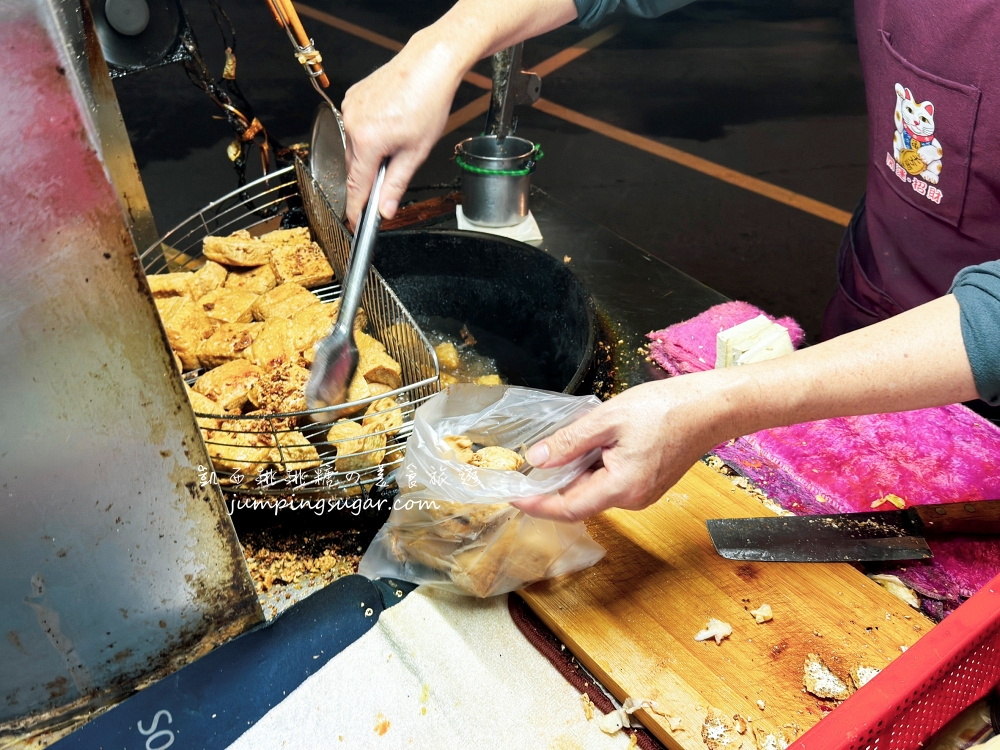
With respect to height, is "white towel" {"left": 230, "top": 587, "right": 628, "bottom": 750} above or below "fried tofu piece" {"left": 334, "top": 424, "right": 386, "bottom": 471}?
below

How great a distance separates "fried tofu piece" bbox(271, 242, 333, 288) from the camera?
1870mm

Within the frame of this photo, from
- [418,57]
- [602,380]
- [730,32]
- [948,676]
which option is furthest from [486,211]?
[730,32]

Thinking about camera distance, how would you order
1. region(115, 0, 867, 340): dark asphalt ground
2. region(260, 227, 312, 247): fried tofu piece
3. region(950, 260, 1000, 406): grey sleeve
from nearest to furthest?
region(950, 260, 1000, 406): grey sleeve, region(260, 227, 312, 247): fried tofu piece, region(115, 0, 867, 340): dark asphalt ground

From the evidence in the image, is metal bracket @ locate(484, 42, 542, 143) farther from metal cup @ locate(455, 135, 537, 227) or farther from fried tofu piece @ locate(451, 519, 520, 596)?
fried tofu piece @ locate(451, 519, 520, 596)

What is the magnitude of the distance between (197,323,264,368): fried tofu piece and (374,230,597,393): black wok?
43cm

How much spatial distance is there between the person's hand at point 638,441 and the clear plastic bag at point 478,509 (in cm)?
4

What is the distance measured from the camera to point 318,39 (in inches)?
252

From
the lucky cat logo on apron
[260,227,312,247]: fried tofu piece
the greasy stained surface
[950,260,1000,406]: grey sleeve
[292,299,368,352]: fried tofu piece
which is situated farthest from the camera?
[260,227,312,247]: fried tofu piece

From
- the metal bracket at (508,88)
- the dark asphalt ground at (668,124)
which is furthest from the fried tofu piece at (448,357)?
the dark asphalt ground at (668,124)

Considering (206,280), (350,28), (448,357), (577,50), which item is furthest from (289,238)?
(350,28)

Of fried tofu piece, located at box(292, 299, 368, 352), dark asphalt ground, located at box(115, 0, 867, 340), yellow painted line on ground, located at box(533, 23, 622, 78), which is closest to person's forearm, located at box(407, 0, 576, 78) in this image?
fried tofu piece, located at box(292, 299, 368, 352)

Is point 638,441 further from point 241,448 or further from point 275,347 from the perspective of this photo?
point 275,347

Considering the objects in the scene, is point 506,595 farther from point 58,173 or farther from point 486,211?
point 486,211

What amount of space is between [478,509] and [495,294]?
0.95m
